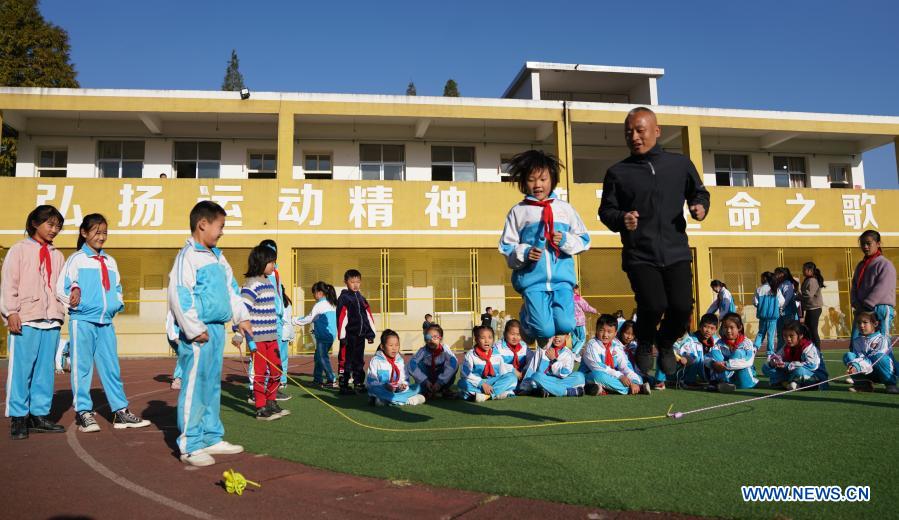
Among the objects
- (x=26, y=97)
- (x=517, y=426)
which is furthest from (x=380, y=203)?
(x=517, y=426)

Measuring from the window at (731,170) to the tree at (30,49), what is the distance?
2780 cm

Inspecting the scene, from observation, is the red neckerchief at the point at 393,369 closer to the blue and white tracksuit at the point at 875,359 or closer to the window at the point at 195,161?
the blue and white tracksuit at the point at 875,359

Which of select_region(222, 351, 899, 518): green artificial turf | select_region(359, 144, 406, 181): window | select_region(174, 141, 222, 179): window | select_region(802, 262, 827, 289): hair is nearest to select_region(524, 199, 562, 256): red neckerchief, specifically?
select_region(222, 351, 899, 518): green artificial turf

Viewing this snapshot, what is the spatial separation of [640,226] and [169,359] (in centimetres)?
1556

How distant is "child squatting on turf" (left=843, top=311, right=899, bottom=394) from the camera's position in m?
7.24

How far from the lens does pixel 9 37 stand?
25.1m

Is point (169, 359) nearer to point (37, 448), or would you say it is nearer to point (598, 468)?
point (37, 448)

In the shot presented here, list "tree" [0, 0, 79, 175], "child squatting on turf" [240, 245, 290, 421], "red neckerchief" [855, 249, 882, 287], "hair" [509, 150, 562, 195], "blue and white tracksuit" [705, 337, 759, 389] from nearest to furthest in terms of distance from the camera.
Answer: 1. "hair" [509, 150, 562, 195]
2. "child squatting on turf" [240, 245, 290, 421]
3. "red neckerchief" [855, 249, 882, 287]
4. "blue and white tracksuit" [705, 337, 759, 389]
5. "tree" [0, 0, 79, 175]

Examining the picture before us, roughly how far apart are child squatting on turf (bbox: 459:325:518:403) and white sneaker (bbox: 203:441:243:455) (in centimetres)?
355

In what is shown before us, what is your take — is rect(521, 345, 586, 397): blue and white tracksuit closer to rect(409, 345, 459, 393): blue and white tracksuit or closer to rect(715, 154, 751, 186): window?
rect(409, 345, 459, 393): blue and white tracksuit

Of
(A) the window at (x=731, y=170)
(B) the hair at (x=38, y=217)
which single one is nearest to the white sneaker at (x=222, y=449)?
(B) the hair at (x=38, y=217)

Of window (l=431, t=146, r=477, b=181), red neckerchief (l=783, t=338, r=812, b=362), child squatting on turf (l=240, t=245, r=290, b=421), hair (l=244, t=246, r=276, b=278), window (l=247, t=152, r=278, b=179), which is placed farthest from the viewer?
window (l=431, t=146, r=477, b=181)

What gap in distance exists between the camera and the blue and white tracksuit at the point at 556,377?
7746 mm

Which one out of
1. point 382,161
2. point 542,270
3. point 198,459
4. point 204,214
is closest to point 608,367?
point 542,270
